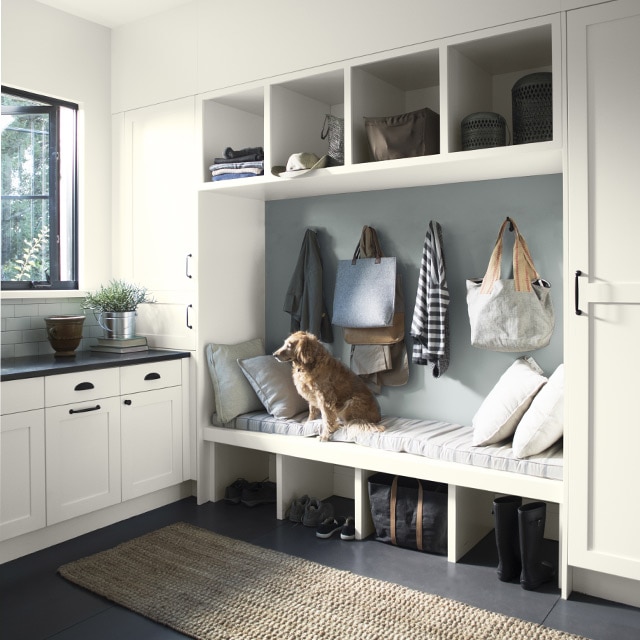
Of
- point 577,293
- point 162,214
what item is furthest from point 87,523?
point 577,293

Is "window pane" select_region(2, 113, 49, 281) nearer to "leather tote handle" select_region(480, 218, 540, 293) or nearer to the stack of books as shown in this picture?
the stack of books

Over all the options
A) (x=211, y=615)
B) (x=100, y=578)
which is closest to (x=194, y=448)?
(x=100, y=578)

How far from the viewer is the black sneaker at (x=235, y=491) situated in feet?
13.0

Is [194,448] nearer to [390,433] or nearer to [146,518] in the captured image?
[146,518]

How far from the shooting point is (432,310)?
138 inches

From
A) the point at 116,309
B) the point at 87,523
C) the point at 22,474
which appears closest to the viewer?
the point at 22,474

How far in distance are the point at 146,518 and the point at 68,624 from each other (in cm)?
112

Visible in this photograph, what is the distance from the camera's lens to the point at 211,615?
2.66 metres

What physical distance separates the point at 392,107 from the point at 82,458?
2.41 meters

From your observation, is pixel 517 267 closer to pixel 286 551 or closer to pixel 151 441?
pixel 286 551

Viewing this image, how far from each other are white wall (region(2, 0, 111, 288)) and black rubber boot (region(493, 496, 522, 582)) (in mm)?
2695

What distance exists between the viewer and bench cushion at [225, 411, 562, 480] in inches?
116

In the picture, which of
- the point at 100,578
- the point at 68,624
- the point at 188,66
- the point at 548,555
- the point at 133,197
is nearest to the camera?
the point at 68,624

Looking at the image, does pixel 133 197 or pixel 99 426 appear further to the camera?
pixel 133 197
